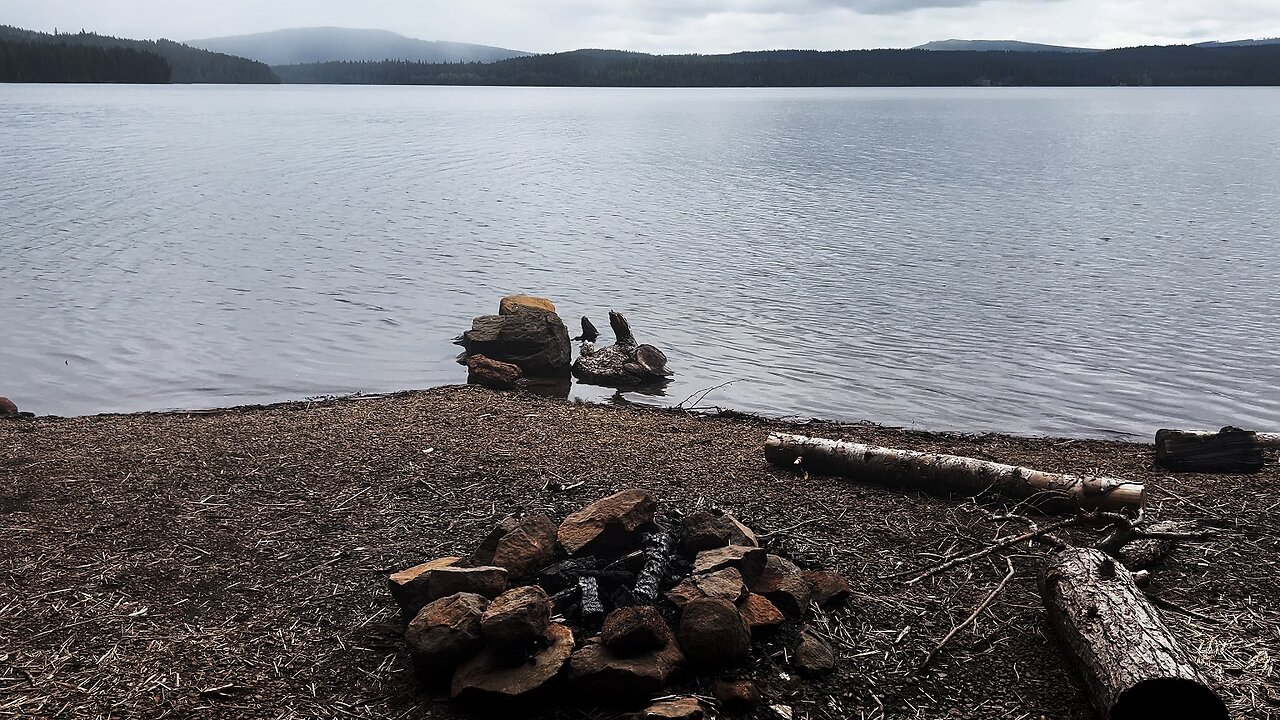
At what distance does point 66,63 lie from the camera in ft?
465

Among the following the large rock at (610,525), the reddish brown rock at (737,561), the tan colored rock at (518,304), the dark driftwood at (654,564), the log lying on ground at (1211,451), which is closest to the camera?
the dark driftwood at (654,564)

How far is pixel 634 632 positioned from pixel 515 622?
58 centimetres

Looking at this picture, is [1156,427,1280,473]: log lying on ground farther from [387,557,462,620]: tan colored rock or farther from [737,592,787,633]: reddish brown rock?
[387,557,462,620]: tan colored rock

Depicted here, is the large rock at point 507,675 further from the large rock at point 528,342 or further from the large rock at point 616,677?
the large rock at point 528,342

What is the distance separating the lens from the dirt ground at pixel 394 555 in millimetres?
4754

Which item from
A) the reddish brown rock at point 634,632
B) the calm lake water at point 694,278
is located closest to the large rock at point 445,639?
the reddish brown rock at point 634,632

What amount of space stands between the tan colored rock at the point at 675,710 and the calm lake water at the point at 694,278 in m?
7.81

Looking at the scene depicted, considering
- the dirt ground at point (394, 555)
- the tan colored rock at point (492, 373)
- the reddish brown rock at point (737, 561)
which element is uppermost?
the reddish brown rock at point (737, 561)

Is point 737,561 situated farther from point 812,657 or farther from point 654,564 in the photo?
point 812,657

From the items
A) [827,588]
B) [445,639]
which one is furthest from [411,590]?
[827,588]

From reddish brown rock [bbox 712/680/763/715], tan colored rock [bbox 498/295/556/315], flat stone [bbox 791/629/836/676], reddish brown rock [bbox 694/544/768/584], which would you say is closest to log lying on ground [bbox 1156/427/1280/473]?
reddish brown rock [bbox 694/544/768/584]

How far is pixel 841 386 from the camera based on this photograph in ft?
43.7

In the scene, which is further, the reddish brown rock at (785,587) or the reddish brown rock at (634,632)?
the reddish brown rock at (785,587)

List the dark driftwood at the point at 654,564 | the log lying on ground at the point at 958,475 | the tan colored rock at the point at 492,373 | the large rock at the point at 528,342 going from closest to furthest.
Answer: the dark driftwood at the point at 654,564 < the log lying on ground at the point at 958,475 < the tan colored rock at the point at 492,373 < the large rock at the point at 528,342
